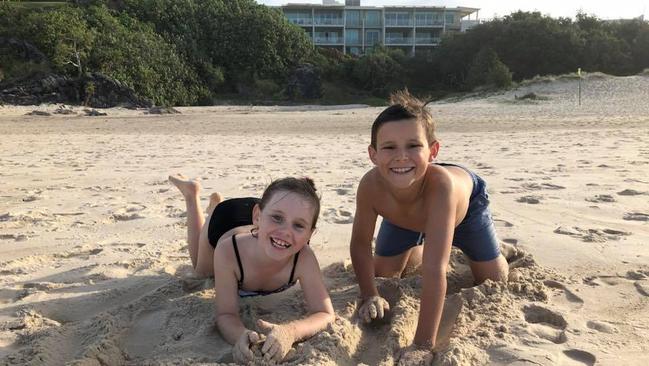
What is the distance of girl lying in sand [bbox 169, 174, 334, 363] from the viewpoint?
2074 millimetres

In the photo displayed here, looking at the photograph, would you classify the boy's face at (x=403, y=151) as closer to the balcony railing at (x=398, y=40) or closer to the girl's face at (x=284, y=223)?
the girl's face at (x=284, y=223)

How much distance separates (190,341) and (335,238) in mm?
1657

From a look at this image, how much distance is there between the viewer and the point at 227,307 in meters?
2.32

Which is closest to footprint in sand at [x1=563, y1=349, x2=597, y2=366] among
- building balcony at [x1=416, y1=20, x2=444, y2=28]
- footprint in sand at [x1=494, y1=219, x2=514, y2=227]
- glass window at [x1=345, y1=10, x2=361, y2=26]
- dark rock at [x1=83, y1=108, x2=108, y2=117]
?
footprint in sand at [x1=494, y1=219, x2=514, y2=227]

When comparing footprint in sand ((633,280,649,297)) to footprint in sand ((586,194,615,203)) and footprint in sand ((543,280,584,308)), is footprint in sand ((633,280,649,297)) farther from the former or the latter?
footprint in sand ((586,194,615,203))

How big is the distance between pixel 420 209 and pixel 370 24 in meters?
52.7

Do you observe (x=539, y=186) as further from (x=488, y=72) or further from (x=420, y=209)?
(x=488, y=72)

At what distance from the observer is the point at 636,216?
3.94 meters

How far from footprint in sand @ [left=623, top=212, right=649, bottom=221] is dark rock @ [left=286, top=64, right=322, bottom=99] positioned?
1128 inches

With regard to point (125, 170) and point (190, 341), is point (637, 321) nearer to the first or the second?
point (190, 341)

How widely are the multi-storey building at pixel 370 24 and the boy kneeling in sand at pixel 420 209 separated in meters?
50.1

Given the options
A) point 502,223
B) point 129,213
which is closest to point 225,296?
point 129,213

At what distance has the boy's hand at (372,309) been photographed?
2389 mm

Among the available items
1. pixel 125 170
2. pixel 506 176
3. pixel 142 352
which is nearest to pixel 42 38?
pixel 125 170
